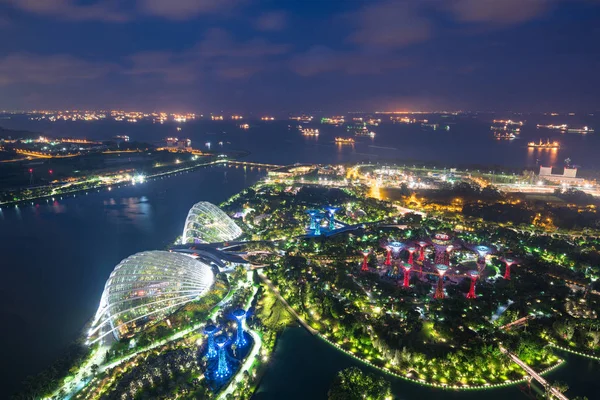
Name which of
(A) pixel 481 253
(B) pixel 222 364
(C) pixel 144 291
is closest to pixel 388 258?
(A) pixel 481 253

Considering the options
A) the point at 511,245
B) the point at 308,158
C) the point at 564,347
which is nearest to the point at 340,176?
the point at 308,158

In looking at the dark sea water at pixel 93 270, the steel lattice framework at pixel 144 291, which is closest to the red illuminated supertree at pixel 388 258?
the dark sea water at pixel 93 270

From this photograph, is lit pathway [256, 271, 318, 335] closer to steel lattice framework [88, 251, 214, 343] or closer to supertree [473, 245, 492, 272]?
steel lattice framework [88, 251, 214, 343]

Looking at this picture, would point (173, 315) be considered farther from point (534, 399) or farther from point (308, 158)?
point (308, 158)

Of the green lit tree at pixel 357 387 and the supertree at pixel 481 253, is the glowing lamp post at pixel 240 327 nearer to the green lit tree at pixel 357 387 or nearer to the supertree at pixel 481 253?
the green lit tree at pixel 357 387

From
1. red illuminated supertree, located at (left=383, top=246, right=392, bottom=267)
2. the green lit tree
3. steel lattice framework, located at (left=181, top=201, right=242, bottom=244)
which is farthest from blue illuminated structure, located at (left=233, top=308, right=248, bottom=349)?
steel lattice framework, located at (left=181, top=201, right=242, bottom=244)

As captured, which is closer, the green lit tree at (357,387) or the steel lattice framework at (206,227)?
the green lit tree at (357,387)
